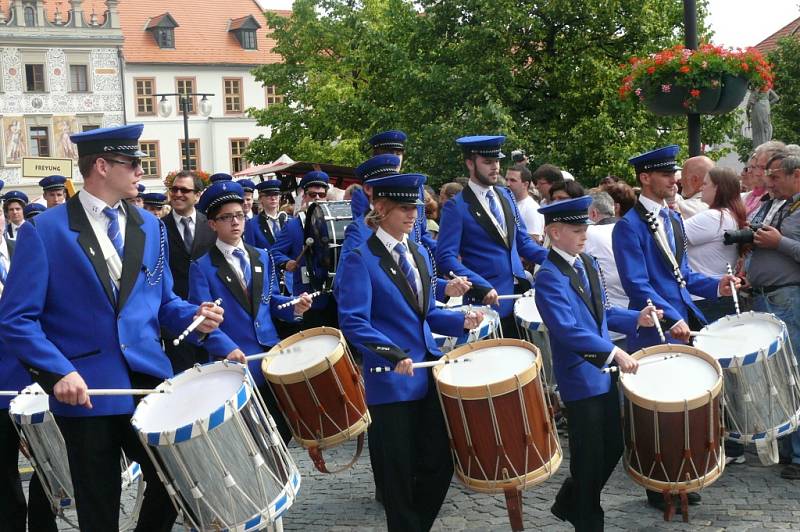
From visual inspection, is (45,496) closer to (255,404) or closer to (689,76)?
(255,404)

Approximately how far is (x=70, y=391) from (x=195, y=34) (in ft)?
214

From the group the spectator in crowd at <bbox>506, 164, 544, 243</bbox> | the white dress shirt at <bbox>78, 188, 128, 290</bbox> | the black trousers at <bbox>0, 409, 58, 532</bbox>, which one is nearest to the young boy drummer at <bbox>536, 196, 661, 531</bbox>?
the white dress shirt at <bbox>78, 188, 128, 290</bbox>

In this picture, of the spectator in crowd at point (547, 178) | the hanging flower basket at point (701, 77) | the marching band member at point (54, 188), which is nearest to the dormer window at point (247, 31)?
the marching band member at point (54, 188)

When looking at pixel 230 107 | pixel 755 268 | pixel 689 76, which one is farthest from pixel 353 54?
pixel 230 107

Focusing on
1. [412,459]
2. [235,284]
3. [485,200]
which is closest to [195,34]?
[485,200]

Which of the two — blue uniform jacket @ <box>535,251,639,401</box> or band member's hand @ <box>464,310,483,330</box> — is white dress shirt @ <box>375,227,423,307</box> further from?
blue uniform jacket @ <box>535,251,639,401</box>

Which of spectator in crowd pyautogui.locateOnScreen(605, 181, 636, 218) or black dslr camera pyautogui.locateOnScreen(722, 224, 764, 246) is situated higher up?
spectator in crowd pyautogui.locateOnScreen(605, 181, 636, 218)

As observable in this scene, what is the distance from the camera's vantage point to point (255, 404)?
4754 mm

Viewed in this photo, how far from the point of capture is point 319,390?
240 inches

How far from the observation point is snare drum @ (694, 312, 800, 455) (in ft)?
19.5

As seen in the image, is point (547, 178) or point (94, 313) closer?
point (94, 313)

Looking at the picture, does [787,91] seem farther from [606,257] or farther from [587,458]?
[587,458]

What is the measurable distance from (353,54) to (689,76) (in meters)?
24.3

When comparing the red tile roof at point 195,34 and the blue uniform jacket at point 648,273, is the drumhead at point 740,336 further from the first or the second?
the red tile roof at point 195,34
